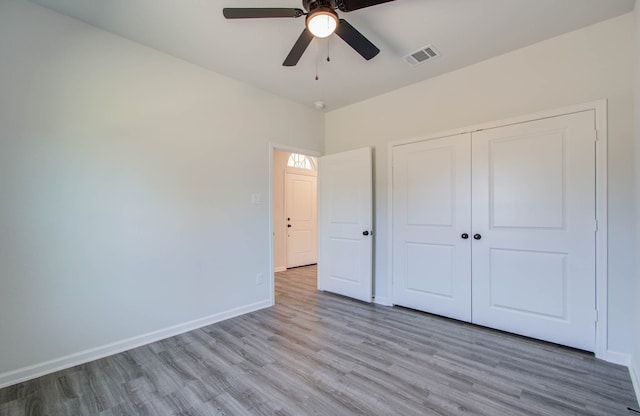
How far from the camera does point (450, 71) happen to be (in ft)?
10.3

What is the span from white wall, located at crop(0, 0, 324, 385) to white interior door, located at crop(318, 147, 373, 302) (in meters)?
1.24

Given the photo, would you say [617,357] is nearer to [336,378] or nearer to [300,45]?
[336,378]

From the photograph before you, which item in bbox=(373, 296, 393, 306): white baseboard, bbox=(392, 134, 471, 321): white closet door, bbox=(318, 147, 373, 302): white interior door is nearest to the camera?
bbox=(392, 134, 471, 321): white closet door

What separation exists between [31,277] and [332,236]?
3.13 m

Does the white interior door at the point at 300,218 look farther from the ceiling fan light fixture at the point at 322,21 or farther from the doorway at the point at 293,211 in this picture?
the ceiling fan light fixture at the point at 322,21

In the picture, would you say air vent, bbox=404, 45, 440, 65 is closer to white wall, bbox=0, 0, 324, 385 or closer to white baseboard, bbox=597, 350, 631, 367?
white wall, bbox=0, 0, 324, 385

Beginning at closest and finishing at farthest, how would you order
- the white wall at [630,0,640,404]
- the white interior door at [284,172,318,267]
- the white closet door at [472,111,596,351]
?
1. the white wall at [630,0,640,404]
2. the white closet door at [472,111,596,351]
3. the white interior door at [284,172,318,267]

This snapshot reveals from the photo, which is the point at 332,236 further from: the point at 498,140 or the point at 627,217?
the point at 627,217

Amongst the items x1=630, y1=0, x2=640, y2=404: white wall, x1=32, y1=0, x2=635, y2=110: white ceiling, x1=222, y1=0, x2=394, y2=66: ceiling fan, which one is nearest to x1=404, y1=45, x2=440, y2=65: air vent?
x1=32, y1=0, x2=635, y2=110: white ceiling

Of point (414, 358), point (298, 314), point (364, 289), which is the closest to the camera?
point (414, 358)

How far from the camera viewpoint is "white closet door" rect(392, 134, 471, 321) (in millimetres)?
3045

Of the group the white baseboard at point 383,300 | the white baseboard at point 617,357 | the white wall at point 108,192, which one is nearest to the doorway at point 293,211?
the white baseboard at point 383,300

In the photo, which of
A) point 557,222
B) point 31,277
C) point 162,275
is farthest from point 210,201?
point 557,222

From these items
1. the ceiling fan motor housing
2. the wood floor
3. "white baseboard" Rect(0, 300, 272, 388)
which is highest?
the ceiling fan motor housing
